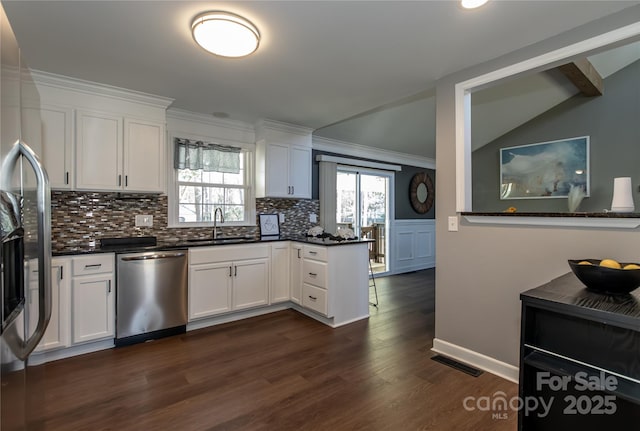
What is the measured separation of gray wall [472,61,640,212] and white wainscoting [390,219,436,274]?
1.94 m

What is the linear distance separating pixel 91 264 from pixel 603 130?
620 centimetres

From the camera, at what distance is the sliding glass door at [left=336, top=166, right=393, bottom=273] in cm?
546

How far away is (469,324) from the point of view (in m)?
2.50

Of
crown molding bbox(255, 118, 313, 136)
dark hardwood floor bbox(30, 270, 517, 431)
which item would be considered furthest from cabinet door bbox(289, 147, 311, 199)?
dark hardwood floor bbox(30, 270, 517, 431)

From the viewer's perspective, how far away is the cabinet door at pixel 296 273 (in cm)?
372

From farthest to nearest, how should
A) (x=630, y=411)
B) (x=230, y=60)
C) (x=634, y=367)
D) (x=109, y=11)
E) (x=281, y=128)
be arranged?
(x=281, y=128) → (x=230, y=60) → (x=109, y=11) → (x=630, y=411) → (x=634, y=367)

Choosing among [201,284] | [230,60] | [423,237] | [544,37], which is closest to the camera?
[544,37]

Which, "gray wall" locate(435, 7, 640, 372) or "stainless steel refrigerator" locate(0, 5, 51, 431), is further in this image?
"gray wall" locate(435, 7, 640, 372)

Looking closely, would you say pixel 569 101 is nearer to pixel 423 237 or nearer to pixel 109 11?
pixel 423 237

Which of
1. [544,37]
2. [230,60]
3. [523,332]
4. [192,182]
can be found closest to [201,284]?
[192,182]

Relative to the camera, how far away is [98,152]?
2.89 meters

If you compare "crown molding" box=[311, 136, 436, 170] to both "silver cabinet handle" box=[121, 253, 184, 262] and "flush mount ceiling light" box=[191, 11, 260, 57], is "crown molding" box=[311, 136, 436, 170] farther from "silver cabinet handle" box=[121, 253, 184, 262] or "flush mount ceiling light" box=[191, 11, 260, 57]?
"flush mount ceiling light" box=[191, 11, 260, 57]

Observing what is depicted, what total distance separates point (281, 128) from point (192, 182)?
1.29m

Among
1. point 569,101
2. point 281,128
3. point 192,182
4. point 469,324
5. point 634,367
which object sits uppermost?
point 569,101
